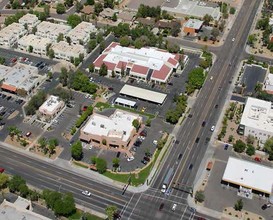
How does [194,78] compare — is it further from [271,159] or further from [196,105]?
[271,159]

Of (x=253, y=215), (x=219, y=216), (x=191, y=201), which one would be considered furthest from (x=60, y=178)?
(x=253, y=215)

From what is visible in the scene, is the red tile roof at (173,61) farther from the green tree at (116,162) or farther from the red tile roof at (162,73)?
the green tree at (116,162)

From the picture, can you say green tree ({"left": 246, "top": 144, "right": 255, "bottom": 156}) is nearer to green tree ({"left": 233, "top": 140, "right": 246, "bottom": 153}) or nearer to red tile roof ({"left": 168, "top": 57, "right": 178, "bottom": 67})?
green tree ({"left": 233, "top": 140, "right": 246, "bottom": 153})

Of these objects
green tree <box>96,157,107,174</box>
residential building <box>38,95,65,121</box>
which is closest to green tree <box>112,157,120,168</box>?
green tree <box>96,157,107,174</box>

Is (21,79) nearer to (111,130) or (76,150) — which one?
(111,130)

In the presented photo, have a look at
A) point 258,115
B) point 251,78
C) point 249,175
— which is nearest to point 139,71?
point 251,78

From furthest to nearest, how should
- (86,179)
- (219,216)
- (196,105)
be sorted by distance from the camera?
(196,105)
(86,179)
(219,216)

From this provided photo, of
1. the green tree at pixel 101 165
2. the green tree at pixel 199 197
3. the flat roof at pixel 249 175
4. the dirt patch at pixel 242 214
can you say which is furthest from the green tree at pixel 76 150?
the dirt patch at pixel 242 214
